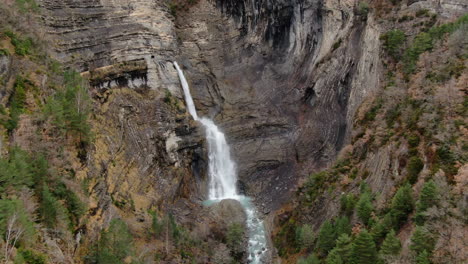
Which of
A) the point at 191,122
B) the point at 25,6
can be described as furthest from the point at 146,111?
the point at 25,6

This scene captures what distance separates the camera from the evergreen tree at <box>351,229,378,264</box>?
84.8 feet

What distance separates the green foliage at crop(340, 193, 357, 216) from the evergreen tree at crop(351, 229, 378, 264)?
20.9 feet

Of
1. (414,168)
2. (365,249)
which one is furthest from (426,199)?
(365,249)

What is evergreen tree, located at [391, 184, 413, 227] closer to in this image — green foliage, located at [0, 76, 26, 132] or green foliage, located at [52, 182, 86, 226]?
Answer: green foliage, located at [52, 182, 86, 226]

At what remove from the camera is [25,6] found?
4253cm

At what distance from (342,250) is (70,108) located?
22.2 metres

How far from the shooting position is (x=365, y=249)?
26.0m

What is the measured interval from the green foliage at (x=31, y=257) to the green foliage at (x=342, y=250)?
56.7 ft

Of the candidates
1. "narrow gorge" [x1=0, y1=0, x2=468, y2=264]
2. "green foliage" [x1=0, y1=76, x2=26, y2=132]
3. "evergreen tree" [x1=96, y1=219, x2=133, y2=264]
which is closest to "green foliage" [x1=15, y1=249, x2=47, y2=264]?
"narrow gorge" [x1=0, y1=0, x2=468, y2=264]

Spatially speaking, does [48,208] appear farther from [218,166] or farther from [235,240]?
[218,166]

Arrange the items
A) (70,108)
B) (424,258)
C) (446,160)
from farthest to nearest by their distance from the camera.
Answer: (70,108)
(446,160)
(424,258)

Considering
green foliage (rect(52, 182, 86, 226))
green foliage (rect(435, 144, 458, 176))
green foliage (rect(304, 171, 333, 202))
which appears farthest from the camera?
green foliage (rect(304, 171, 333, 202))

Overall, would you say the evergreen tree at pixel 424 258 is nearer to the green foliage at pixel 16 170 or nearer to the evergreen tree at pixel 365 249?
the evergreen tree at pixel 365 249

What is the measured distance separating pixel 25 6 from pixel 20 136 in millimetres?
19755
